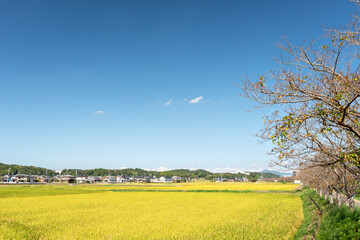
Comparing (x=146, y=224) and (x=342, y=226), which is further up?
(x=342, y=226)

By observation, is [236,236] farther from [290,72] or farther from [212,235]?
[290,72]

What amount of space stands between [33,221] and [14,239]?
846 cm

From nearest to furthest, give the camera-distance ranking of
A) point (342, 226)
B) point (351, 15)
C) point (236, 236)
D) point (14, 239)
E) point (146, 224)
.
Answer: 1. point (351, 15)
2. point (342, 226)
3. point (14, 239)
4. point (236, 236)
5. point (146, 224)

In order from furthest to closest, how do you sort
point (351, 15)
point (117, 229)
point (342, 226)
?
point (117, 229) → point (342, 226) → point (351, 15)

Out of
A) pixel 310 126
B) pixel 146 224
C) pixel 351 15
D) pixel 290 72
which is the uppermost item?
pixel 351 15

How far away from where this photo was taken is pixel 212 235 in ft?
61.3

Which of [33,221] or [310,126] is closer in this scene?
[310,126]

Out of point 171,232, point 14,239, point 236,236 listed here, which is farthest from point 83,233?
point 236,236

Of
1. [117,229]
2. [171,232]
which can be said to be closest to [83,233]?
[117,229]

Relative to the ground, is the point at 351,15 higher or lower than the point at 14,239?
higher

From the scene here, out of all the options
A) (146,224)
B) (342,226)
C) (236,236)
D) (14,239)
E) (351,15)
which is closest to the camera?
(351,15)

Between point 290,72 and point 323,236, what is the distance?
9828 millimetres

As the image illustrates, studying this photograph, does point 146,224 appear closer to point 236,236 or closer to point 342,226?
point 236,236

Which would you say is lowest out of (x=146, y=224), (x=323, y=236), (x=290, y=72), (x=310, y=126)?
(x=146, y=224)
